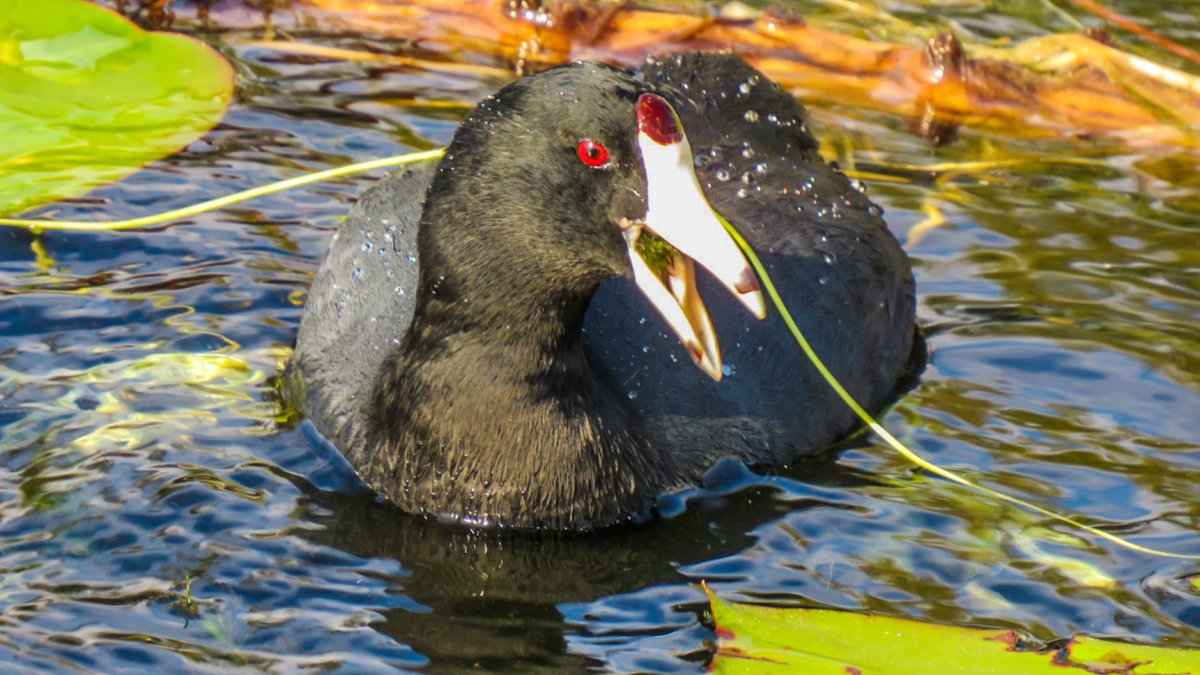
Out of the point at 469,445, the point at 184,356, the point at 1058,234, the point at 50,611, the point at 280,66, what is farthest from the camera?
the point at 280,66

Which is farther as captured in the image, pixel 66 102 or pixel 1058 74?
pixel 1058 74

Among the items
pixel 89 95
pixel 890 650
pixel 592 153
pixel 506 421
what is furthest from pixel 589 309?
pixel 89 95

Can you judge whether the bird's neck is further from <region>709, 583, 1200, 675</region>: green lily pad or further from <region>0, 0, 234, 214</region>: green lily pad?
<region>0, 0, 234, 214</region>: green lily pad

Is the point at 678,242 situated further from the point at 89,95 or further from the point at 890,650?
the point at 89,95

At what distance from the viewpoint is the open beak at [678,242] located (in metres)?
3.42

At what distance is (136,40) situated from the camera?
18.3 ft

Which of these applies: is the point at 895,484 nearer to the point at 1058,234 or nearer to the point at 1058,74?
the point at 1058,234

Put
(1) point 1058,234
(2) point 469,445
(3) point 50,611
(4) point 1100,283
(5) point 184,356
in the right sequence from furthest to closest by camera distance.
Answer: (1) point 1058,234 < (4) point 1100,283 < (5) point 184,356 < (2) point 469,445 < (3) point 50,611

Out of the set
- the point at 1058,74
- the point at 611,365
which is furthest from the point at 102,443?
the point at 1058,74

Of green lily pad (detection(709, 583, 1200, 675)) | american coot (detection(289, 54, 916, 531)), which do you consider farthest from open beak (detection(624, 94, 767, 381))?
green lily pad (detection(709, 583, 1200, 675))

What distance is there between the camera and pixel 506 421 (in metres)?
3.82

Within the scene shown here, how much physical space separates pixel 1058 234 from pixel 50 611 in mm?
3435

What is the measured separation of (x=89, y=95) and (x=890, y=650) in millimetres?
3242

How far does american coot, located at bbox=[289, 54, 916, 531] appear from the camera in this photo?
3539 millimetres
